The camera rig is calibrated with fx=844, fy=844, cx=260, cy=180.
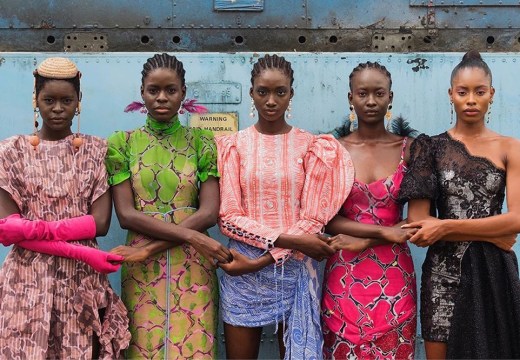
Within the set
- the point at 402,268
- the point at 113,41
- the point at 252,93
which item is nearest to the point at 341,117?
the point at 252,93

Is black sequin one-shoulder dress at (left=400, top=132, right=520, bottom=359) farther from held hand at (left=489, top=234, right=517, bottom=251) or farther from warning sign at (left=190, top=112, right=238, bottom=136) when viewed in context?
warning sign at (left=190, top=112, right=238, bottom=136)

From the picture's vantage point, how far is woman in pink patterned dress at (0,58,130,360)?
3.87 metres

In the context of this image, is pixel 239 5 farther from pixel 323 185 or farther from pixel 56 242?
pixel 56 242

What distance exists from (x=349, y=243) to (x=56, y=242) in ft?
4.48

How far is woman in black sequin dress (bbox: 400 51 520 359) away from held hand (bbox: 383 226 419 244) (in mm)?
→ 66

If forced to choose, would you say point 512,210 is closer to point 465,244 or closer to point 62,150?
point 465,244

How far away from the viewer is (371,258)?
13.3ft

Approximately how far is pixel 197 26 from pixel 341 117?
1.12 m

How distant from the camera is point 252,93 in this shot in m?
4.16

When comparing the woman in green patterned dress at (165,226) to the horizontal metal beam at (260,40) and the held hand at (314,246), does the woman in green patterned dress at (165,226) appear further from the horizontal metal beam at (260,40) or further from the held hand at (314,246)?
the horizontal metal beam at (260,40)

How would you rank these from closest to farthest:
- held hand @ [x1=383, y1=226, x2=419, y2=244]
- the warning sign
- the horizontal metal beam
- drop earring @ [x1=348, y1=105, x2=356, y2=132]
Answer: held hand @ [x1=383, y1=226, x2=419, y2=244] < drop earring @ [x1=348, y1=105, x2=356, y2=132] < the warning sign < the horizontal metal beam

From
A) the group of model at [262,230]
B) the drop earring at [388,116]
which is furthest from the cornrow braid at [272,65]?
the drop earring at [388,116]

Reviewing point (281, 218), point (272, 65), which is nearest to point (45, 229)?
point (281, 218)

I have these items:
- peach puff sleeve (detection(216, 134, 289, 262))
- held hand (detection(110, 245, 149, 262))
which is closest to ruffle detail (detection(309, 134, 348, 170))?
peach puff sleeve (detection(216, 134, 289, 262))
